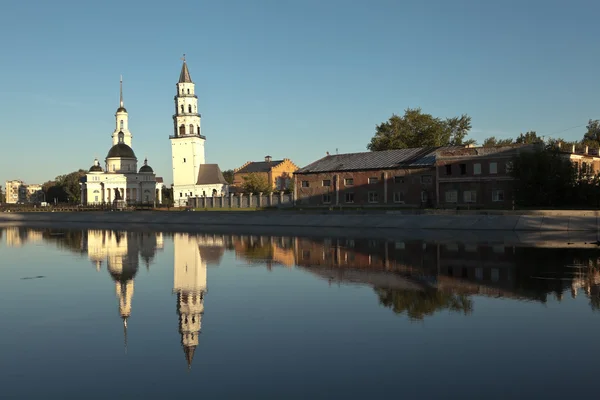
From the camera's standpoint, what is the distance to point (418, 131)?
104m

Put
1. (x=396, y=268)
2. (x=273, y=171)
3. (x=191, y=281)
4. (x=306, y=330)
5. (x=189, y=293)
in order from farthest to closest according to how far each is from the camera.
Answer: (x=273, y=171), (x=396, y=268), (x=191, y=281), (x=189, y=293), (x=306, y=330)

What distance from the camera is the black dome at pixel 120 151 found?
141m

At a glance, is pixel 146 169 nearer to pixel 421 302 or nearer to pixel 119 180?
pixel 119 180

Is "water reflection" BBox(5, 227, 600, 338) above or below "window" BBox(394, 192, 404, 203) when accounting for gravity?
below

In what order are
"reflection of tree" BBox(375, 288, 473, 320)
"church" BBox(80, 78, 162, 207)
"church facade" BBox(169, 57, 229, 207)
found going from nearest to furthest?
1. "reflection of tree" BBox(375, 288, 473, 320)
2. "church facade" BBox(169, 57, 229, 207)
3. "church" BBox(80, 78, 162, 207)

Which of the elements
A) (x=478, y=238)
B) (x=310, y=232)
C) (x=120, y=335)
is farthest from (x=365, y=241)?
(x=120, y=335)

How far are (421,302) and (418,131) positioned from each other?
87675mm

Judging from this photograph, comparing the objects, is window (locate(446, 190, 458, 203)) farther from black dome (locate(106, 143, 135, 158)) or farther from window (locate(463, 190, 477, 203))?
black dome (locate(106, 143, 135, 158))

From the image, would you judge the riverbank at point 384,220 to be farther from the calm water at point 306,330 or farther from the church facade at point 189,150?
the church facade at point 189,150

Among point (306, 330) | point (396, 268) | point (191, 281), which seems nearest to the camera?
point (306, 330)

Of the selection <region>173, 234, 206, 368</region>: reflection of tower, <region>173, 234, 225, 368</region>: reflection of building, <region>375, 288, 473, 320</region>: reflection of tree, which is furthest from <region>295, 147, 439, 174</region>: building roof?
<region>375, 288, 473, 320</region>: reflection of tree

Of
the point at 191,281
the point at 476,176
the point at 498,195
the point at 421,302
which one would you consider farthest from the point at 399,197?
the point at 421,302

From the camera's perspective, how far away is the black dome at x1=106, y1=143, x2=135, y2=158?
140625 millimetres

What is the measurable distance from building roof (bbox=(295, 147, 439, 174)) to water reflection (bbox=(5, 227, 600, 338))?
3703 cm
